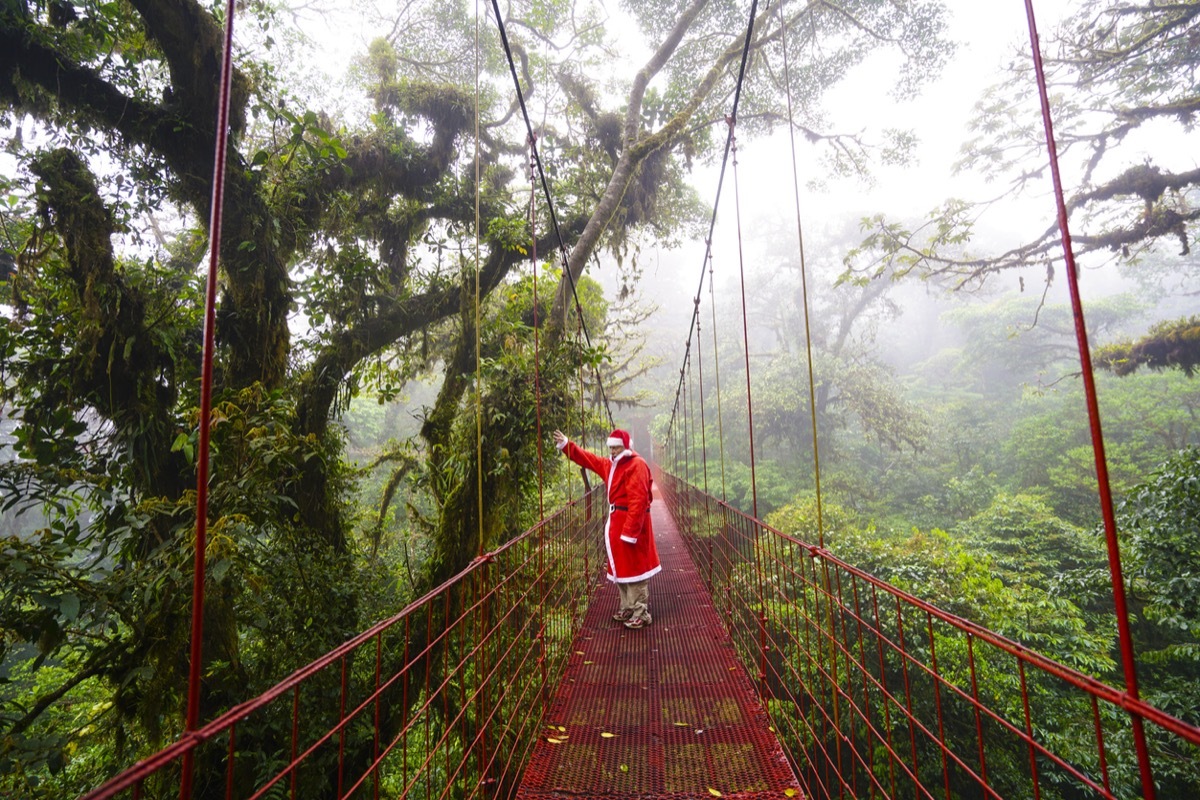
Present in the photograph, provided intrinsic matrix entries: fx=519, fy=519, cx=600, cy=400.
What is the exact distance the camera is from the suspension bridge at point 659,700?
2.67 ft

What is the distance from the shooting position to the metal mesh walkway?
4.74ft

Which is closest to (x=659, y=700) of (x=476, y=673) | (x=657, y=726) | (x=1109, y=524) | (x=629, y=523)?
(x=657, y=726)

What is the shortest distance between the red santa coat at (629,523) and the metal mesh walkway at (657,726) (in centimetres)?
32

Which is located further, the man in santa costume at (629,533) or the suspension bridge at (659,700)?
the man in santa costume at (629,533)

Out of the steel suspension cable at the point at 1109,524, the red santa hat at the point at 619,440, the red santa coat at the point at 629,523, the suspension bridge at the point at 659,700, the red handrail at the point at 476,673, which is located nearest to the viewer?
the steel suspension cable at the point at 1109,524

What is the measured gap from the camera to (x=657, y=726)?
68.1 inches

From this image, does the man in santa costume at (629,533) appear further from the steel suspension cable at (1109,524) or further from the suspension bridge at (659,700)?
the steel suspension cable at (1109,524)

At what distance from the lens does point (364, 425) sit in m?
11.9

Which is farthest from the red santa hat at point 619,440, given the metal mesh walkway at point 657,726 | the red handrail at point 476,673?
the metal mesh walkway at point 657,726

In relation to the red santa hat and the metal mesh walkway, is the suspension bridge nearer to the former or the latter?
the metal mesh walkway

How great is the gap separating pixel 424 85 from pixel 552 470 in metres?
3.85

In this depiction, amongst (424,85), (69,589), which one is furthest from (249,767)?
(424,85)

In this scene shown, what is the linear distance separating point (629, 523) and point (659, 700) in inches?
31.0

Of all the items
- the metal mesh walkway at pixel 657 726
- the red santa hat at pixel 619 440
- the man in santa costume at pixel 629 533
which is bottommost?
the metal mesh walkway at pixel 657 726
